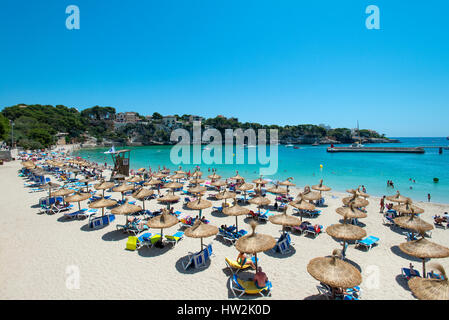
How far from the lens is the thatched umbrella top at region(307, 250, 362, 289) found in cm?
468

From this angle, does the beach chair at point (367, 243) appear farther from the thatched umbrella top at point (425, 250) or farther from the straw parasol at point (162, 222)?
the straw parasol at point (162, 222)

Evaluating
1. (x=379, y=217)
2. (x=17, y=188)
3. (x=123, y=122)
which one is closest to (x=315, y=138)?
(x=123, y=122)

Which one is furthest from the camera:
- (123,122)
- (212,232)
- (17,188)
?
(123,122)

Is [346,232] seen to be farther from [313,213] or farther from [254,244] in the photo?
[313,213]

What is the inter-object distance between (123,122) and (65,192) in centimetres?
11150

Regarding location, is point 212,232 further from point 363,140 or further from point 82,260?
point 363,140

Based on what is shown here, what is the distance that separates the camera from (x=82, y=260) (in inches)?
288

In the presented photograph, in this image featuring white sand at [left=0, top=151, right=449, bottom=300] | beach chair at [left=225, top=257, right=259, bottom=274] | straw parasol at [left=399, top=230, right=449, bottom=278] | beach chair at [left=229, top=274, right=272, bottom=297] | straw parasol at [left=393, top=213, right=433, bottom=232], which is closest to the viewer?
beach chair at [left=229, top=274, right=272, bottom=297]

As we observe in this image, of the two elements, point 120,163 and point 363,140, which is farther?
point 363,140

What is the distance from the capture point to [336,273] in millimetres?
4863

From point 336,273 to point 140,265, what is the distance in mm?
6067

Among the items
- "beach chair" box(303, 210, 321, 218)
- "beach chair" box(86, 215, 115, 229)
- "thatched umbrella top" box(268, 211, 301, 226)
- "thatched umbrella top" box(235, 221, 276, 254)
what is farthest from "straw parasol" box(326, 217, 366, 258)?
"beach chair" box(86, 215, 115, 229)

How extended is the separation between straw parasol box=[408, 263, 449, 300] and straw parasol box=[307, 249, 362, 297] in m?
1.08

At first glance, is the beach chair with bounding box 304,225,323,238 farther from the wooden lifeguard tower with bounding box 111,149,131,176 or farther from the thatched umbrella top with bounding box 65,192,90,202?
the wooden lifeguard tower with bounding box 111,149,131,176
